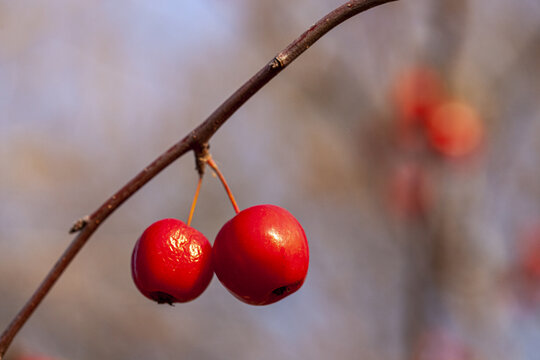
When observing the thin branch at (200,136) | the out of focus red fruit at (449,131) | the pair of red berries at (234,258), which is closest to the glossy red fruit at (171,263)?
the pair of red berries at (234,258)

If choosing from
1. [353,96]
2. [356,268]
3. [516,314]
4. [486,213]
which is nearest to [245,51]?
[353,96]

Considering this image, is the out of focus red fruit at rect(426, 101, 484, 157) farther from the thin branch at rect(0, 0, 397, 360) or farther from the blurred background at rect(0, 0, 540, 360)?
the thin branch at rect(0, 0, 397, 360)

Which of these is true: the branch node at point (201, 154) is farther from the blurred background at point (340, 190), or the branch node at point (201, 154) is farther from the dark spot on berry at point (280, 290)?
the blurred background at point (340, 190)

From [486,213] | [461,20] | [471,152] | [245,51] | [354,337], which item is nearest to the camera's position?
[461,20]

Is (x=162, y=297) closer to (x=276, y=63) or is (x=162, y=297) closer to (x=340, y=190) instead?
(x=276, y=63)

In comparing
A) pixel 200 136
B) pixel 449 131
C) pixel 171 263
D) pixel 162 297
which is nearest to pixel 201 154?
pixel 200 136

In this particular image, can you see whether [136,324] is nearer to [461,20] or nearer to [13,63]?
[13,63]
